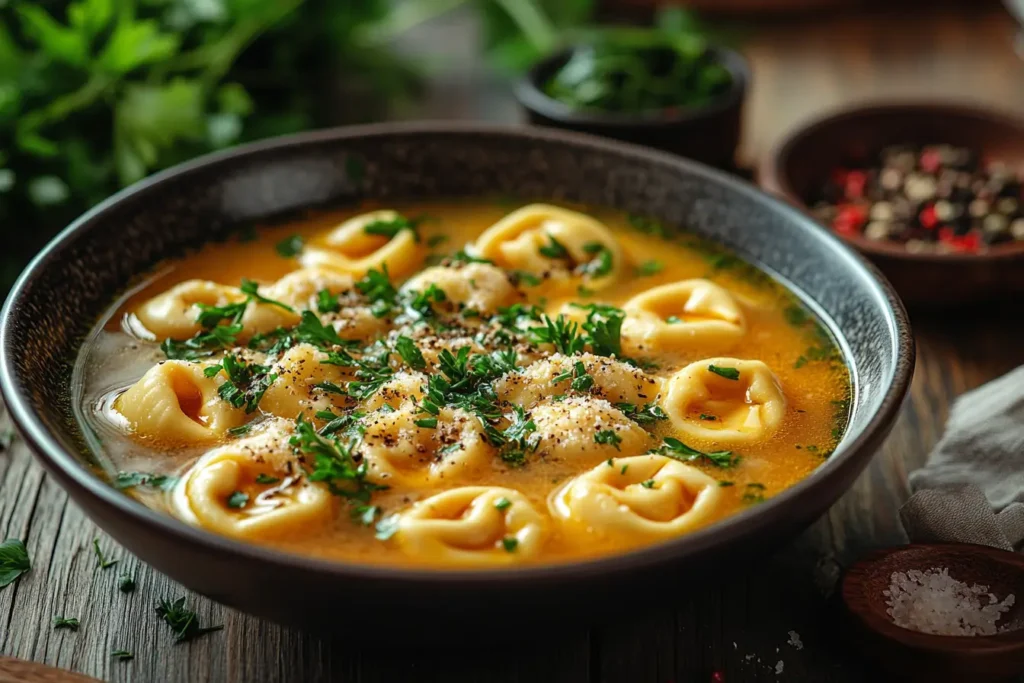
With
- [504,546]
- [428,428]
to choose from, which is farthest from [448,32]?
[504,546]

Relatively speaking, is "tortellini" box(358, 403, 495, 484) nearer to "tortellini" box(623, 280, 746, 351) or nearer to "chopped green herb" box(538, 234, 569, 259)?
"tortellini" box(623, 280, 746, 351)

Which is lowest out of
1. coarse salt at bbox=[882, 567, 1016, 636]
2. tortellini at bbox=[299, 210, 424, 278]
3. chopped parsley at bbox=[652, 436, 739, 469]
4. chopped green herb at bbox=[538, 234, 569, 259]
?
coarse salt at bbox=[882, 567, 1016, 636]

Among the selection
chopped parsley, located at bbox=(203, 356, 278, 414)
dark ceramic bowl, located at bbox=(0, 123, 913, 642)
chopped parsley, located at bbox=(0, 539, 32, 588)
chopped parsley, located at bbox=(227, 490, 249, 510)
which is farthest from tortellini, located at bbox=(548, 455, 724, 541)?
chopped parsley, located at bbox=(0, 539, 32, 588)

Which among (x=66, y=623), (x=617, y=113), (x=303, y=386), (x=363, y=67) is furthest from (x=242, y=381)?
(x=363, y=67)

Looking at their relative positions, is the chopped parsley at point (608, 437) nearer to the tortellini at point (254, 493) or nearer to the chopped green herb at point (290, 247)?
the tortellini at point (254, 493)

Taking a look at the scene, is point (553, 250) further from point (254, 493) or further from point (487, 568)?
point (487, 568)

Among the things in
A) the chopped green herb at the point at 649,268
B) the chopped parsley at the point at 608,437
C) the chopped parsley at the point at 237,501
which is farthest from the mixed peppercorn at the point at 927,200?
the chopped parsley at the point at 237,501
